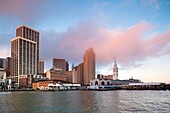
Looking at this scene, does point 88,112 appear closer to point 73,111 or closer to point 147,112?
point 73,111

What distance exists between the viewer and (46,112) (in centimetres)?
5584

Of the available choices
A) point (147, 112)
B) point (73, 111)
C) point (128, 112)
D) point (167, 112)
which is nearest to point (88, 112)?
point (73, 111)

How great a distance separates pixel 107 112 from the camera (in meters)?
56.5

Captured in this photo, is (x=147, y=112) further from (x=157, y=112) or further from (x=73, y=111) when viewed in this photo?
(x=73, y=111)

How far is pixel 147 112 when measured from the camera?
5628 centimetres

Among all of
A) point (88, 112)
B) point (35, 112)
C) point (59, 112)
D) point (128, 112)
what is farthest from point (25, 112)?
point (128, 112)

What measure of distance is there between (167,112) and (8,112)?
122 feet

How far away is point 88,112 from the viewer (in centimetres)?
5575

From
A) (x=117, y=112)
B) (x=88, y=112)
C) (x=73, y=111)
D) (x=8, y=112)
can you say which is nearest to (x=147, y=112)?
(x=117, y=112)

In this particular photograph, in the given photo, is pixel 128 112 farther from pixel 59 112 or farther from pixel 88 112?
pixel 59 112

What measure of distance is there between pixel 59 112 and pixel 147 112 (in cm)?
2039

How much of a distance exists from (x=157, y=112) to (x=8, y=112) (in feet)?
114

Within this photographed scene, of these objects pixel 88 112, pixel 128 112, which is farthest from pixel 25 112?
pixel 128 112

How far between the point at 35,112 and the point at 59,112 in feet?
18.0
